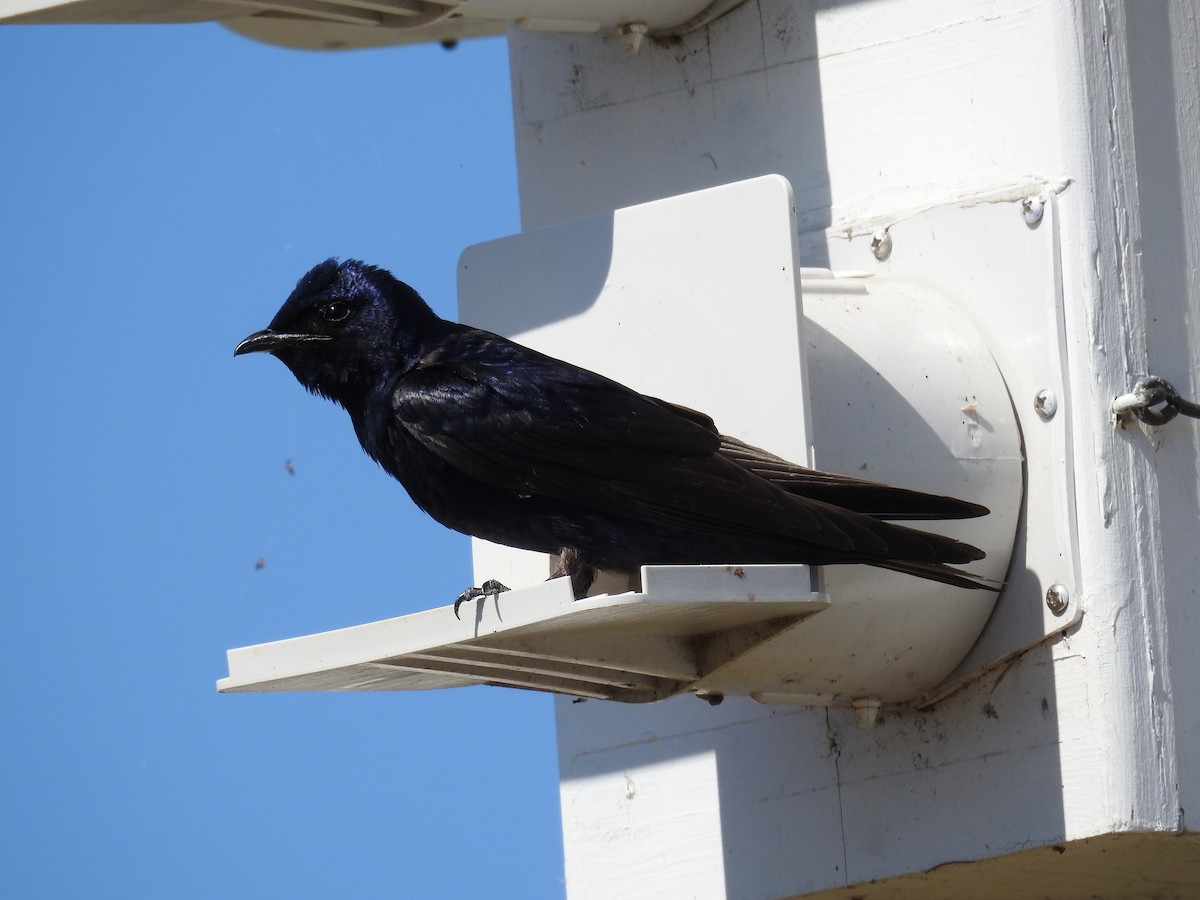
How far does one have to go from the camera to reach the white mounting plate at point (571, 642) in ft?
9.51

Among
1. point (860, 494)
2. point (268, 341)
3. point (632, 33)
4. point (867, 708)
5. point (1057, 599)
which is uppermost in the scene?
point (632, 33)

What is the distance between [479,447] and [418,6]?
1.04 m

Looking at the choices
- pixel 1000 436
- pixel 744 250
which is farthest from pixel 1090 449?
pixel 744 250

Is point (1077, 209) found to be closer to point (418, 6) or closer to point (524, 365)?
point (524, 365)

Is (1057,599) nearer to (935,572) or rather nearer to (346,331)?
(935,572)

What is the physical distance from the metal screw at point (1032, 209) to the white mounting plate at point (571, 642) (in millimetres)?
851

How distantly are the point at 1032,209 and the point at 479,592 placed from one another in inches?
47.5

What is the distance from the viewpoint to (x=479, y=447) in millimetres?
3385

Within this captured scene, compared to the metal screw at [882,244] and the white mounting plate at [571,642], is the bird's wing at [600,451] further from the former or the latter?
the metal screw at [882,244]

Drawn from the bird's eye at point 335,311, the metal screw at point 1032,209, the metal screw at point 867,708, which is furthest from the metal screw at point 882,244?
the bird's eye at point 335,311

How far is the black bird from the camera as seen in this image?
318cm

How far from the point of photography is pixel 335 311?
3.88m

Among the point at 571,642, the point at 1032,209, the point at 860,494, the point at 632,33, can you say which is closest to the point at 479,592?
the point at 571,642

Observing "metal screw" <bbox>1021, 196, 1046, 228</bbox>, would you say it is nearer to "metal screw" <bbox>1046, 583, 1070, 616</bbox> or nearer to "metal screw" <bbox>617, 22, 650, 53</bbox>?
"metal screw" <bbox>1046, 583, 1070, 616</bbox>
